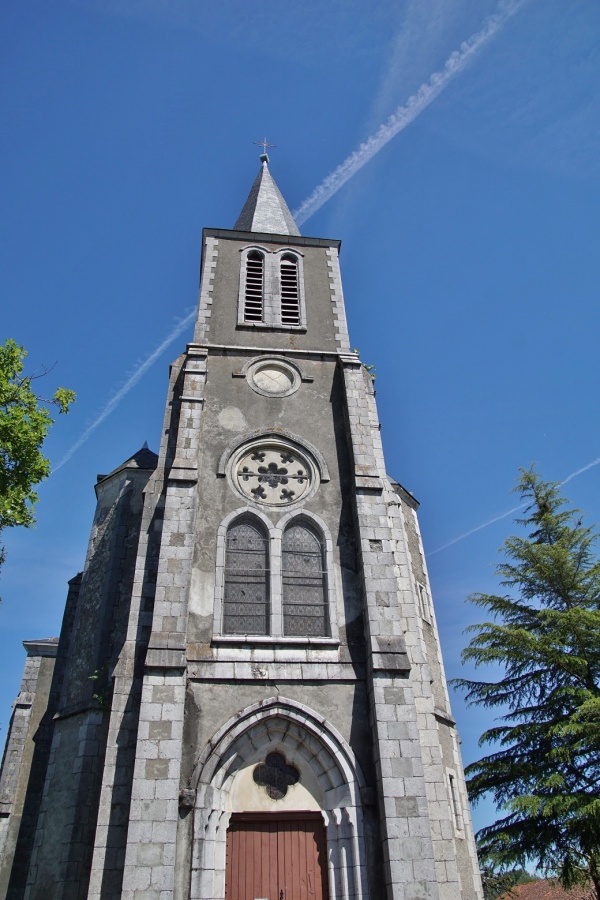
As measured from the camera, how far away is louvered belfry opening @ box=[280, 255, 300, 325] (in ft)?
54.0

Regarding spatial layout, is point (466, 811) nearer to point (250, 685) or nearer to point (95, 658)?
point (250, 685)

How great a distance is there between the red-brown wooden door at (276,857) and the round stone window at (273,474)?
5306mm

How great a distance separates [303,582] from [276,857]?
13.8ft

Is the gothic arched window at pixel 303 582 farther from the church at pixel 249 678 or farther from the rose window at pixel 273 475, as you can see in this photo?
the rose window at pixel 273 475

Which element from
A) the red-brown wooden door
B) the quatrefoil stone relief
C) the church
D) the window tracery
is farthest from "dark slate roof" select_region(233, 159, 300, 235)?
the red-brown wooden door

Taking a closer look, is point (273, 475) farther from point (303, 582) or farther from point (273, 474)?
point (303, 582)

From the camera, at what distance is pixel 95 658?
12156 mm

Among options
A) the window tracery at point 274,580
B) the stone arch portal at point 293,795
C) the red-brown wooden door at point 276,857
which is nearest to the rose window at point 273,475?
the window tracery at point 274,580

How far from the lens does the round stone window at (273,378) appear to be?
46.8 ft

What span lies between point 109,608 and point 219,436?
402 cm

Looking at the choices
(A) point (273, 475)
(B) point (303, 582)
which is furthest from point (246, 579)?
(A) point (273, 475)

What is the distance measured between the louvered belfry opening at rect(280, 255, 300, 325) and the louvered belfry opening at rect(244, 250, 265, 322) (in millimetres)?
556

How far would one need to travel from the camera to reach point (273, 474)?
509 inches

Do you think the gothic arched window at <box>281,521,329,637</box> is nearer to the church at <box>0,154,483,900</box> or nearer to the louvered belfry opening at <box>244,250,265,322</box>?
the church at <box>0,154,483,900</box>
